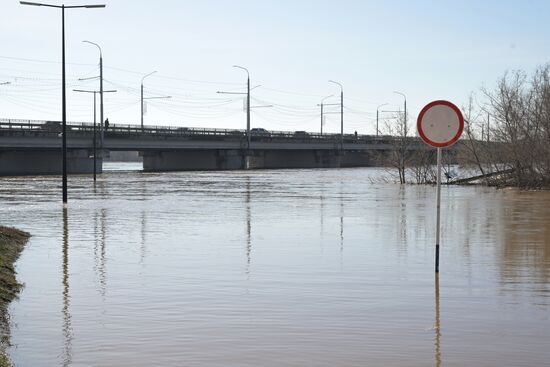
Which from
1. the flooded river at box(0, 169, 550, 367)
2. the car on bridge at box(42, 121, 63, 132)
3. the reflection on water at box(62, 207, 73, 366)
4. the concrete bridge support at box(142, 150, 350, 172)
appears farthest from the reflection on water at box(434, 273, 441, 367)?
the concrete bridge support at box(142, 150, 350, 172)

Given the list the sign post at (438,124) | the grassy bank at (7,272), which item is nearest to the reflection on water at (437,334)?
the sign post at (438,124)

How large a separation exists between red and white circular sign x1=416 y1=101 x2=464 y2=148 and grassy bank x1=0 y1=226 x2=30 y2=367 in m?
5.93

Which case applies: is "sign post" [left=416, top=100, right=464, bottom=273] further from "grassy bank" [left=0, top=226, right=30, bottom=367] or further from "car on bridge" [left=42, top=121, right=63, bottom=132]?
"car on bridge" [left=42, top=121, right=63, bottom=132]

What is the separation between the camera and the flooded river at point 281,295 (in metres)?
7.75

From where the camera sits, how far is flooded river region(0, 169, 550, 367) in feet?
25.4

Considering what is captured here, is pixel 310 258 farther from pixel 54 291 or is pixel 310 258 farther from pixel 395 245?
pixel 54 291

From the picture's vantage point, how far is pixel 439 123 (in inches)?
484

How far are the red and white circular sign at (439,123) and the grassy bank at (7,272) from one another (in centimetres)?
593

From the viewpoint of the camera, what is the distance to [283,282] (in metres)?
11.8

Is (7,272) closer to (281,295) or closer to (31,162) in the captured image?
(281,295)

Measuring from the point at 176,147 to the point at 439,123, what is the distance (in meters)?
82.1

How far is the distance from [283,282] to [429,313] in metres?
2.77

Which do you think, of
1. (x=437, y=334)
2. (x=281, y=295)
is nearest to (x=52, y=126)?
(x=281, y=295)

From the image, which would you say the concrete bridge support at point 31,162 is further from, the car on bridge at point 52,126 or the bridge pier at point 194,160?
the bridge pier at point 194,160
